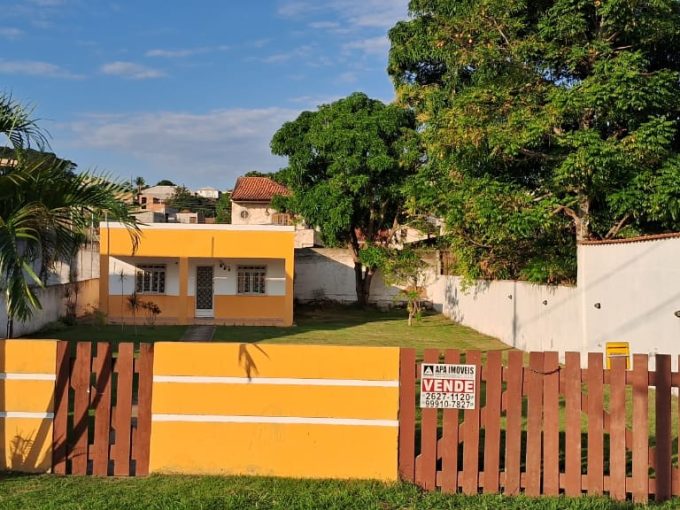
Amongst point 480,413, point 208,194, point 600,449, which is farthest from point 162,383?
point 208,194

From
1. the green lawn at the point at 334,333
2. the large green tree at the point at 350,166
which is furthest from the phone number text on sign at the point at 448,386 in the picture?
the large green tree at the point at 350,166

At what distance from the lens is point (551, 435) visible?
4.93m

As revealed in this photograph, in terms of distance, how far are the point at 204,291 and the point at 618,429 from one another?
1965 centimetres

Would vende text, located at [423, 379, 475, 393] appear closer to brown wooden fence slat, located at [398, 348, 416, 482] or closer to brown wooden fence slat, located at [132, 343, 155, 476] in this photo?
brown wooden fence slat, located at [398, 348, 416, 482]

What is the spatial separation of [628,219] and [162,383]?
1141 cm

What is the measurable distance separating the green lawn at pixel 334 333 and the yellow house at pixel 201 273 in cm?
138

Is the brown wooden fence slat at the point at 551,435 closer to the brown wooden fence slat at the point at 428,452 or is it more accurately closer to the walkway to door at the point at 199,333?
the brown wooden fence slat at the point at 428,452

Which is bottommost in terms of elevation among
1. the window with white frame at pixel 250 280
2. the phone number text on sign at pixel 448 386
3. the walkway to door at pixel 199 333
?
the walkway to door at pixel 199 333

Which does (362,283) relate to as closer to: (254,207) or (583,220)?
(254,207)

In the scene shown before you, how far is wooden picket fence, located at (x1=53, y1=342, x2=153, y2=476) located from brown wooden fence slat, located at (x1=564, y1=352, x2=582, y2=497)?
11.2 ft

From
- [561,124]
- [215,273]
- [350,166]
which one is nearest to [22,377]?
[561,124]

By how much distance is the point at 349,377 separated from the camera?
17.0 feet

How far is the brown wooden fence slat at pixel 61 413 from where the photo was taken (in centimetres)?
531

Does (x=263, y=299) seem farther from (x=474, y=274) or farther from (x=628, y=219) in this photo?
(x=628, y=219)
